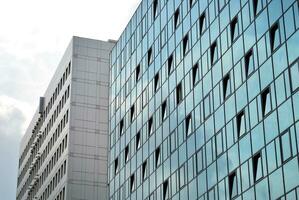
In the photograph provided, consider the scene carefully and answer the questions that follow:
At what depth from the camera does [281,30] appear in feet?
146

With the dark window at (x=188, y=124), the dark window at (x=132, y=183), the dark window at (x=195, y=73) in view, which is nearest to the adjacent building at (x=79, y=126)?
the dark window at (x=132, y=183)

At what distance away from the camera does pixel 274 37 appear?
1786 inches

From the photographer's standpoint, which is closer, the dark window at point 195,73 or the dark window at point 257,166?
the dark window at point 257,166

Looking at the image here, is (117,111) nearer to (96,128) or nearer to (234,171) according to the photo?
(96,128)

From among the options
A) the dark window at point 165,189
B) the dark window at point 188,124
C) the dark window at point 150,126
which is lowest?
the dark window at point 165,189

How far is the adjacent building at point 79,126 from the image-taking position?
86194 mm

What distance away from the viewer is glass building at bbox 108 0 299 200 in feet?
143

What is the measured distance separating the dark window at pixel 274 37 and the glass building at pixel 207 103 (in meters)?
0.07

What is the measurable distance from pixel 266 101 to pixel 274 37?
3900mm

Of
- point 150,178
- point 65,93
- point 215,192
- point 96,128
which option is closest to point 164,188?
point 150,178

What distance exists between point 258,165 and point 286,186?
4021mm

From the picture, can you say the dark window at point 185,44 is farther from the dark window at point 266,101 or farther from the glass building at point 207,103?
the dark window at point 266,101

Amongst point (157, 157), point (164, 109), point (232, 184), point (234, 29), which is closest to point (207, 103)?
point (234, 29)

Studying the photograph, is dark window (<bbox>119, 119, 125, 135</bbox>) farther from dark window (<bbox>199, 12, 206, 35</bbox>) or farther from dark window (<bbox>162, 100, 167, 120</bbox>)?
dark window (<bbox>199, 12, 206, 35</bbox>)
